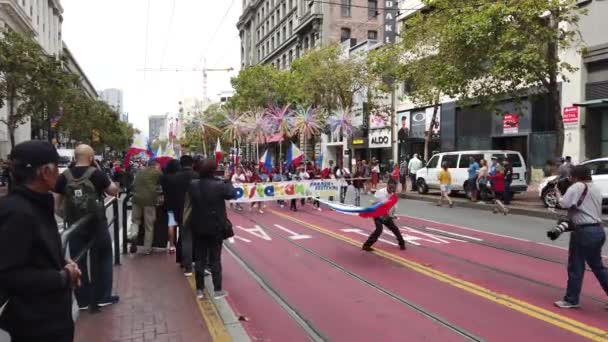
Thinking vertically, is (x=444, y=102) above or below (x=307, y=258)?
above

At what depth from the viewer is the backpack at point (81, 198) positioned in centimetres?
568

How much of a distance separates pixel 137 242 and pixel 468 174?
14.4 m

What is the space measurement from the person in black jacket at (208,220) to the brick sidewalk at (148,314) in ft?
1.27

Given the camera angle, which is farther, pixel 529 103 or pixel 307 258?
pixel 529 103

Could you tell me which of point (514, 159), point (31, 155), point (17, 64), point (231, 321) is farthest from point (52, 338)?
point (17, 64)

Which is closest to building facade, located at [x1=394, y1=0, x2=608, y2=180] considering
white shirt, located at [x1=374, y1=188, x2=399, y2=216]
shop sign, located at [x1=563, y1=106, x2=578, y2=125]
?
shop sign, located at [x1=563, y1=106, x2=578, y2=125]

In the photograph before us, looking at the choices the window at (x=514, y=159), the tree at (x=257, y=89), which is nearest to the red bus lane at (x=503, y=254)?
the window at (x=514, y=159)

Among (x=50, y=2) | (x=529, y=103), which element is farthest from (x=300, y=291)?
(x=50, y=2)

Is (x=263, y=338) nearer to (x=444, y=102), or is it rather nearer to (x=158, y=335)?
(x=158, y=335)

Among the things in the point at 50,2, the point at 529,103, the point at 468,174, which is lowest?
the point at 468,174

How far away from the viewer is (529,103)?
2572 centimetres

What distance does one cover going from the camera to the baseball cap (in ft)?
9.03

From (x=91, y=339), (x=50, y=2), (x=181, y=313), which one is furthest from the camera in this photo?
(x=50, y=2)

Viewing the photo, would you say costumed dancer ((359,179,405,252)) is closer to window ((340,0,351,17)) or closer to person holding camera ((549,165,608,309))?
person holding camera ((549,165,608,309))
